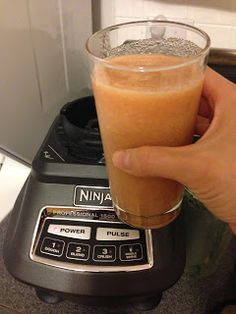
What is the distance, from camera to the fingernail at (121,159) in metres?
0.36

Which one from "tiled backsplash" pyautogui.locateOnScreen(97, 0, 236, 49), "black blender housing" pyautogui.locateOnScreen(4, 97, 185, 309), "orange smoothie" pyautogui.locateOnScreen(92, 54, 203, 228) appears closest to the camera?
"orange smoothie" pyautogui.locateOnScreen(92, 54, 203, 228)

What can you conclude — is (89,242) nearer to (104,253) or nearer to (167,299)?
(104,253)

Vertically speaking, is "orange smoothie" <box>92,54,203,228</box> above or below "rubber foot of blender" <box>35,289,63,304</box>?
above

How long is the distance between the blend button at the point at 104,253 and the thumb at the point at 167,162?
132mm

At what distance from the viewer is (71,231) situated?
46 centimetres

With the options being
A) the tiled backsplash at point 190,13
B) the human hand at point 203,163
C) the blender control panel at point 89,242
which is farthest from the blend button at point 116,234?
the tiled backsplash at point 190,13

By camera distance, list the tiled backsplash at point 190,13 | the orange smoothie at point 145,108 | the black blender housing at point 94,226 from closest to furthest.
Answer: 1. the orange smoothie at point 145,108
2. the black blender housing at point 94,226
3. the tiled backsplash at point 190,13

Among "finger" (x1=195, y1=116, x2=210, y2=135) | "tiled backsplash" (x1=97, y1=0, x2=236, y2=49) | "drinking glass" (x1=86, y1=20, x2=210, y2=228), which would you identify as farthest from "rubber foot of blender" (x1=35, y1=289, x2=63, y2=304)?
"tiled backsplash" (x1=97, y1=0, x2=236, y2=49)

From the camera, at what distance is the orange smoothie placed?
0.32m

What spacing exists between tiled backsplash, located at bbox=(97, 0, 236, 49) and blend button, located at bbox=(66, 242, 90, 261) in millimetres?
611

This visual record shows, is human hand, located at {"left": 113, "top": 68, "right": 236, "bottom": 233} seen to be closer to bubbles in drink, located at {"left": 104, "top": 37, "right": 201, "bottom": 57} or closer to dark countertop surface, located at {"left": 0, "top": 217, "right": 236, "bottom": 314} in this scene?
bubbles in drink, located at {"left": 104, "top": 37, "right": 201, "bottom": 57}

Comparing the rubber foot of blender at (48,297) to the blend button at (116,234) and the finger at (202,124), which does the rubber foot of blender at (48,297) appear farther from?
the finger at (202,124)

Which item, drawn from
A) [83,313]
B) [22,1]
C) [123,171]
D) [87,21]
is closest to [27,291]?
[83,313]

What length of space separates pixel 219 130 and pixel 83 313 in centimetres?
30
